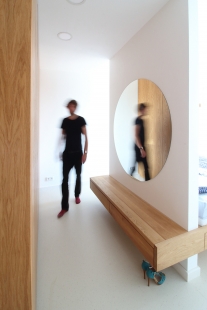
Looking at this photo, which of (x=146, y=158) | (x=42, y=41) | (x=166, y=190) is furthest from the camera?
(x=42, y=41)

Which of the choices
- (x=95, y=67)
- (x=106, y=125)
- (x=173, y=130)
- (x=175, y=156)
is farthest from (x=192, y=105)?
(x=106, y=125)

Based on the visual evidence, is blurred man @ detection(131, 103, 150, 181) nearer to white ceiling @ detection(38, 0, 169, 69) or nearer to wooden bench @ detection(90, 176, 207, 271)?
wooden bench @ detection(90, 176, 207, 271)

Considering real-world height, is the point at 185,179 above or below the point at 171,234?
above

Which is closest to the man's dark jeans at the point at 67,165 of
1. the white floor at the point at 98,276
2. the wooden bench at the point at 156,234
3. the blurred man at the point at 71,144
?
the blurred man at the point at 71,144

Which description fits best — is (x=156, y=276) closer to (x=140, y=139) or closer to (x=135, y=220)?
(x=135, y=220)

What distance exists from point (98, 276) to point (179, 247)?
0.76 metres

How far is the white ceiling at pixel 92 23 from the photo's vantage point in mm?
1558

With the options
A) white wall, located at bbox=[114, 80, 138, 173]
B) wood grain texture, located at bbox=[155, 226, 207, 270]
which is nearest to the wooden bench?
wood grain texture, located at bbox=[155, 226, 207, 270]

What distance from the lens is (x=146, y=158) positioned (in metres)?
1.92

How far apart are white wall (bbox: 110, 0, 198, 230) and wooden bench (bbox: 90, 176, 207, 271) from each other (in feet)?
0.28

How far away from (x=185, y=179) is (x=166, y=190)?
10.8 inches

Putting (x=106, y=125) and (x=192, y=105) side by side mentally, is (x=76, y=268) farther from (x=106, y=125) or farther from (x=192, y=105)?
(x=106, y=125)

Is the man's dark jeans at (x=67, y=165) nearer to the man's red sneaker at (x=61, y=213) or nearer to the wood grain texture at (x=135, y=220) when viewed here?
the man's red sneaker at (x=61, y=213)

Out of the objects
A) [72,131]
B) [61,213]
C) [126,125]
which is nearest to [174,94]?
[126,125]
